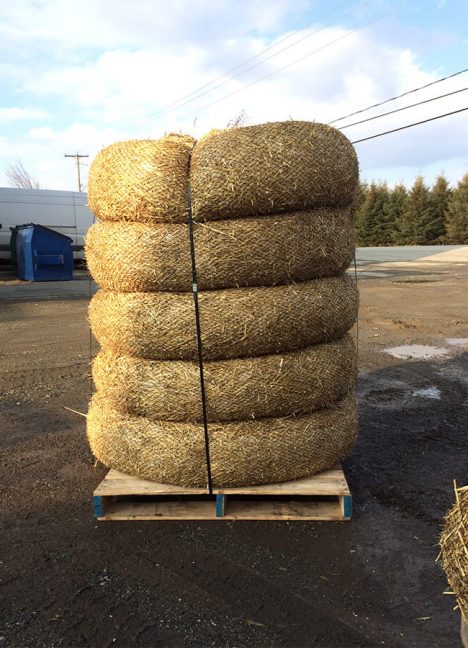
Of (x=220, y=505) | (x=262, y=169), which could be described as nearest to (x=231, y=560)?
(x=220, y=505)

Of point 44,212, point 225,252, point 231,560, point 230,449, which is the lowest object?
point 231,560

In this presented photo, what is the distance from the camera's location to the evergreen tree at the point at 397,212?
44.3 m

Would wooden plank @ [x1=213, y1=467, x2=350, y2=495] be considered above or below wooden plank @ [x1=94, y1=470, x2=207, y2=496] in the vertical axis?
below

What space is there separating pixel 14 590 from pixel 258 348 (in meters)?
2.00

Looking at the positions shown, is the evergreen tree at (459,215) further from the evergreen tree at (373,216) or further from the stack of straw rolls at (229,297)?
the stack of straw rolls at (229,297)

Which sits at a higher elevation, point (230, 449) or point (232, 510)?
point (230, 449)

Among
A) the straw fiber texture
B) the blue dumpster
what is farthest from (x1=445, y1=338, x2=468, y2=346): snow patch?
the blue dumpster

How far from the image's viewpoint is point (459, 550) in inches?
79.4

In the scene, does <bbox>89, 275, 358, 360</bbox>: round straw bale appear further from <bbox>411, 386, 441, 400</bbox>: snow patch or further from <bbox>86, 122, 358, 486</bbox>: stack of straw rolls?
<bbox>411, 386, 441, 400</bbox>: snow patch

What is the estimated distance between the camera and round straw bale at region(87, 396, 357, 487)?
3.65m

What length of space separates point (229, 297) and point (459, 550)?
2031 mm

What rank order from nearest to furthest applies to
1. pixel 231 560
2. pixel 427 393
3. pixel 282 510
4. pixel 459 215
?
1. pixel 231 560
2. pixel 282 510
3. pixel 427 393
4. pixel 459 215

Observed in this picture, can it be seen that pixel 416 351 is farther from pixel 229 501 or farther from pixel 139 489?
pixel 139 489

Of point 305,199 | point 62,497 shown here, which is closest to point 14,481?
point 62,497
